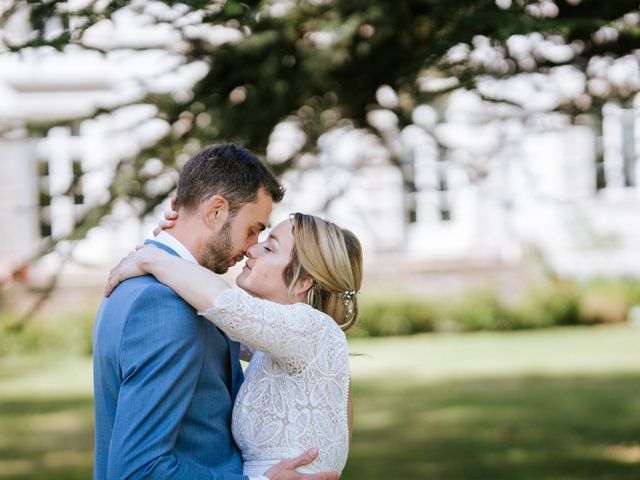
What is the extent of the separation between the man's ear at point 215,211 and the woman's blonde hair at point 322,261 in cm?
27

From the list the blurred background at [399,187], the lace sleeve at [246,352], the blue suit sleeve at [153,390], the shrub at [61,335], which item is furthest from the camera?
the shrub at [61,335]

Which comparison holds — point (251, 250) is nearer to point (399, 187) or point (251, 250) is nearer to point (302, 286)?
point (302, 286)

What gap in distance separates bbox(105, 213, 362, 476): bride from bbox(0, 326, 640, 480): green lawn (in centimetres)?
417

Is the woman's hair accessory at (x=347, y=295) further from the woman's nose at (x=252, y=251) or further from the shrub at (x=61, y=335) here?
the shrub at (x=61, y=335)

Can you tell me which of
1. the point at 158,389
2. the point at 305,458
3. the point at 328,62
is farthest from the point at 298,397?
the point at 328,62

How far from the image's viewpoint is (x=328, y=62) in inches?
219

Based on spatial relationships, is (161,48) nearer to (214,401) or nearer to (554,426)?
(214,401)

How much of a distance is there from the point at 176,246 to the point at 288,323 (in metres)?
0.40

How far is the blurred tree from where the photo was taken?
5168mm

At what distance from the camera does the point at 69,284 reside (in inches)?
744

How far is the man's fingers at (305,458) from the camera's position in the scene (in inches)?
107

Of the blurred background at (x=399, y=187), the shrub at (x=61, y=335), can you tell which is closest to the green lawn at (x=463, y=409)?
the blurred background at (x=399, y=187)

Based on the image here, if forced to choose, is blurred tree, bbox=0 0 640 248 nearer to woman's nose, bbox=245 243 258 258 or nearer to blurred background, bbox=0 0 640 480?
blurred background, bbox=0 0 640 480

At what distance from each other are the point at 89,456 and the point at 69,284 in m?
9.25
